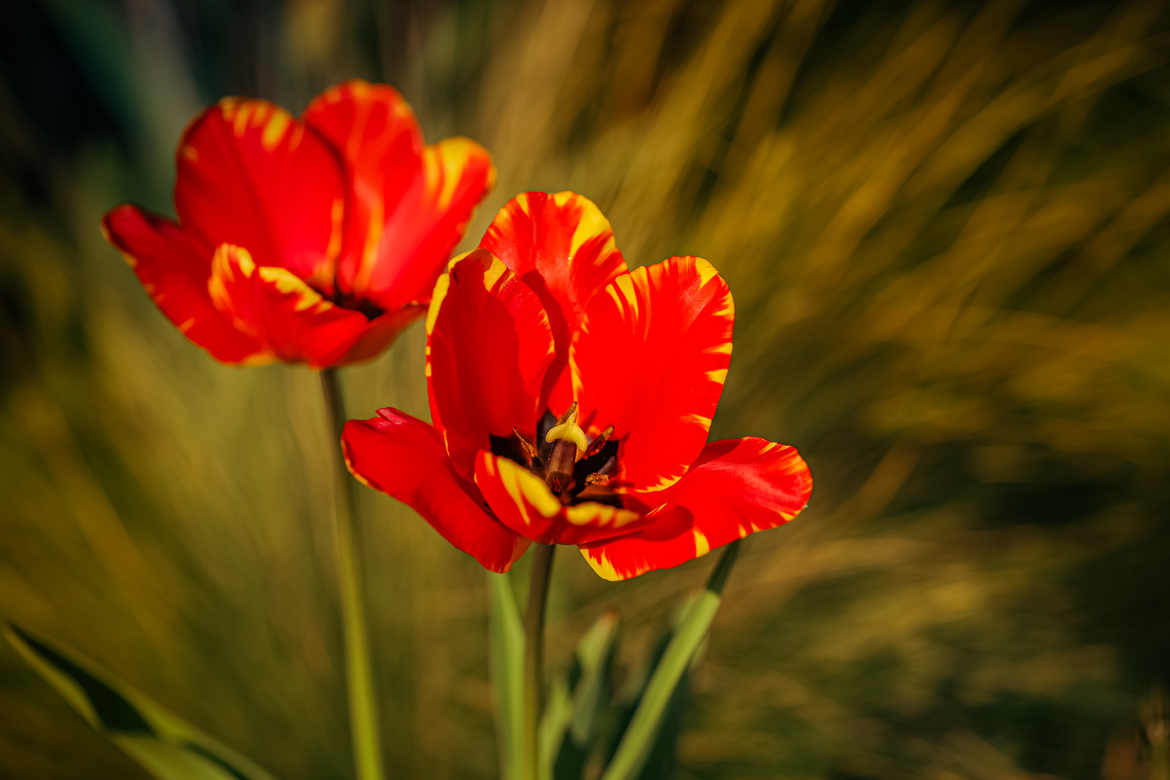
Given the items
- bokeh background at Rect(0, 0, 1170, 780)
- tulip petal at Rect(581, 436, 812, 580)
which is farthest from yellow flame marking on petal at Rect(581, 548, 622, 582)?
bokeh background at Rect(0, 0, 1170, 780)

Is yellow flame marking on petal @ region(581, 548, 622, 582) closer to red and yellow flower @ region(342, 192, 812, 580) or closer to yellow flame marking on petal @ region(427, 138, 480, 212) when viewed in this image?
red and yellow flower @ region(342, 192, 812, 580)

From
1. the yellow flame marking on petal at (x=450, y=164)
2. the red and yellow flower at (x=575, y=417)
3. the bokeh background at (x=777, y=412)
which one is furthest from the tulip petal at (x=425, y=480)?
the bokeh background at (x=777, y=412)

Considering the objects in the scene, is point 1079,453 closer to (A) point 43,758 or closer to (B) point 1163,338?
(B) point 1163,338

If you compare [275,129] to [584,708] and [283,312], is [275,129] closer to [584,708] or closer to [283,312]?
[283,312]

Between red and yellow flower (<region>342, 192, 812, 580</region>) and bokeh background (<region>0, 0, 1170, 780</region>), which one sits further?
bokeh background (<region>0, 0, 1170, 780</region>)

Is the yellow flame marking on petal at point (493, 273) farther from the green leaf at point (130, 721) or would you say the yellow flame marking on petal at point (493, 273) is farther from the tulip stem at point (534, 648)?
the green leaf at point (130, 721)

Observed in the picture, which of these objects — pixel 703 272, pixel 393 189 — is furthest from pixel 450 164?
pixel 703 272

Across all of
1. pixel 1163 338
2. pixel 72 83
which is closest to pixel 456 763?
pixel 1163 338

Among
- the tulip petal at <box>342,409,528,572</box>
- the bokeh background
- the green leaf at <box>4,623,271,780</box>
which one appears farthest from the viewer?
the bokeh background
